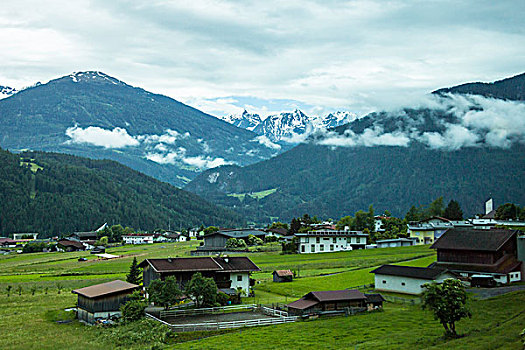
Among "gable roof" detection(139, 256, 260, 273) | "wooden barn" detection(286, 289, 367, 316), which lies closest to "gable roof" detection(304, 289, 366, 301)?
"wooden barn" detection(286, 289, 367, 316)

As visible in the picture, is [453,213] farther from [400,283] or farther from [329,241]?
[400,283]

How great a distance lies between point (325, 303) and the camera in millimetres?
43750

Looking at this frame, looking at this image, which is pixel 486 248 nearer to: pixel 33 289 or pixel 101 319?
pixel 101 319

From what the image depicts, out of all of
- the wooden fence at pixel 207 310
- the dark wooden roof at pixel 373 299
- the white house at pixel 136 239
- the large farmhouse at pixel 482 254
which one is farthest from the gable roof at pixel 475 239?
the white house at pixel 136 239

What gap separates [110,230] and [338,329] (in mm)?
126468

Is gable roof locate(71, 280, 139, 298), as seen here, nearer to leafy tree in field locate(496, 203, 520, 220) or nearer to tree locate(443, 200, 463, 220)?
leafy tree in field locate(496, 203, 520, 220)

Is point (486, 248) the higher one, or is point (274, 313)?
point (486, 248)

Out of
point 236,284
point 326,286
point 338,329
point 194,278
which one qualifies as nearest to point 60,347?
point 194,278

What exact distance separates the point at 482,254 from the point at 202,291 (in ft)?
102

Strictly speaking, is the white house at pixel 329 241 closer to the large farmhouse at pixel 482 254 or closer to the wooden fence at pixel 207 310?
the large farmhouse at pixel 482 254

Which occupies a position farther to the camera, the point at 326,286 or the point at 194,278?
the point at 326,286

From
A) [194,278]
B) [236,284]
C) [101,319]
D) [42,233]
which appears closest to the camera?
[101,319]

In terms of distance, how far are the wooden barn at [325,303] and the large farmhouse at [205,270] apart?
1189 cm

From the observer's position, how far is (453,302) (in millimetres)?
31984
